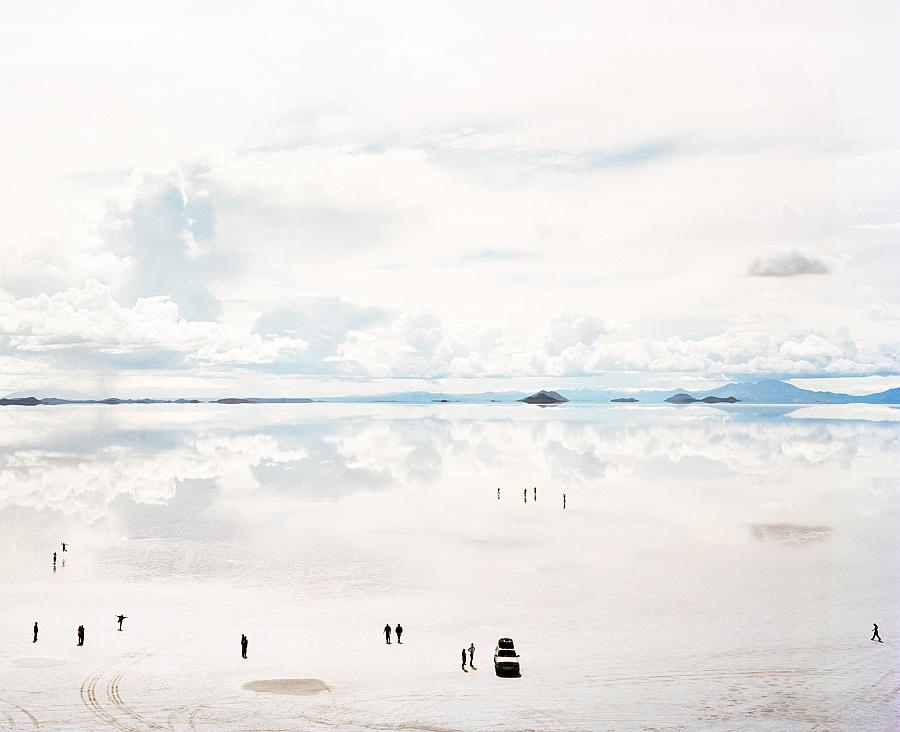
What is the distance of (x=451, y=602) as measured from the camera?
53.3m

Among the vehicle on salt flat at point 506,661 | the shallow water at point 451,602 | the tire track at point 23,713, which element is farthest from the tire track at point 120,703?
the vehicle on salt flat at point 506,661

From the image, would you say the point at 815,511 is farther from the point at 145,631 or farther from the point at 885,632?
the point at 145,631

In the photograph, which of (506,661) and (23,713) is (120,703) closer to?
(23,713)

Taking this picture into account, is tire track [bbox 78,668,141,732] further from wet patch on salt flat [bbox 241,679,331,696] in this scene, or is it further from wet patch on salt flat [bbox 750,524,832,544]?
wet patch on salt flat [bbox 750,524,832,544]

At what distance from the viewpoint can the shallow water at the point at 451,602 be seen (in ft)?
120

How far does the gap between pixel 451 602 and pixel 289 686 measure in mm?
16260

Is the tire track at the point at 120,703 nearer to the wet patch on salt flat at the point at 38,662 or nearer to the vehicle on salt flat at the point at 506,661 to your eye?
the wet patch on salt flat at the point at 38,662

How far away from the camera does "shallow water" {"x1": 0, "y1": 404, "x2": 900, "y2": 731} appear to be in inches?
1442

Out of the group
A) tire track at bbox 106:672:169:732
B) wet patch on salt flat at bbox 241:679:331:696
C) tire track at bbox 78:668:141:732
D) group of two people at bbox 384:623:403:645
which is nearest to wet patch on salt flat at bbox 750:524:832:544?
group of two people at bbox 384:623:403:645

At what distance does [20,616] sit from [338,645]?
19.9 meters

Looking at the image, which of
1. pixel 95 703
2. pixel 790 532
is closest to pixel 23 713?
pixel 95 703

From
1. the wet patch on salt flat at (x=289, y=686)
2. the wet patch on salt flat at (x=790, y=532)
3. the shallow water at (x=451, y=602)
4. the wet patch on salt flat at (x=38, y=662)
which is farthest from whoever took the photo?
the wet patch on salt flat at (x=790, y=532)

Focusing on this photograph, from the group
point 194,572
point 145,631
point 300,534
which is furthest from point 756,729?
point 300,534

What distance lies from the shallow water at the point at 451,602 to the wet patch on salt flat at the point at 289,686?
1.65 feet
